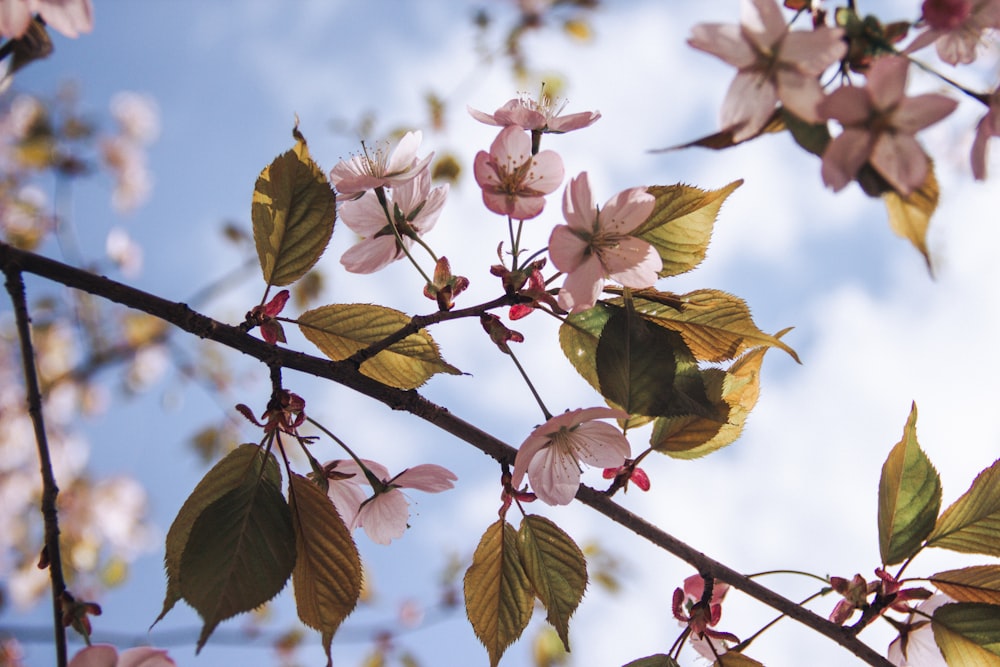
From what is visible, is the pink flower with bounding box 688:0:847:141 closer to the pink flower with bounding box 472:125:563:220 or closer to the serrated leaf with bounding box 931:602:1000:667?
the pink flower with bounding box 472:125:563:220

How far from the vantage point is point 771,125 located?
0.54 meters

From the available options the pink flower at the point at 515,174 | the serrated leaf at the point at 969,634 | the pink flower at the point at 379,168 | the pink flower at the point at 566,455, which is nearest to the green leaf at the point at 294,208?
the pink flower at the point at 379,168

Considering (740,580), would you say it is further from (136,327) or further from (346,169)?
(136,327)

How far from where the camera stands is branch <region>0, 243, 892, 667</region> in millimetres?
629

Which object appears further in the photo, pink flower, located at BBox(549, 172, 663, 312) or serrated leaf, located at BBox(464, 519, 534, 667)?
serrated leaf, located at BBox(464, 519, 534, 667)

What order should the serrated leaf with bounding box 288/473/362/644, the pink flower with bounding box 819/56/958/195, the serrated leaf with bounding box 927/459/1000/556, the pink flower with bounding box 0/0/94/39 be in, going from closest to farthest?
the pink flower with bounding box 819/56/958/195 < the pink flower with bounding box 0/0/94/39 < the serrated leaf with bounding box 288/473/362/644 < the serrated leaf with bounding box 927/459/1000/556

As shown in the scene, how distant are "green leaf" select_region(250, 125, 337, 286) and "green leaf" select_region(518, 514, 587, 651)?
15.0 inches

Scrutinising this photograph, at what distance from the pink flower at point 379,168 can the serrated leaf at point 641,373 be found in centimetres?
28

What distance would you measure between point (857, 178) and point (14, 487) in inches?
161

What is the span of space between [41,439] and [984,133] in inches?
31.1

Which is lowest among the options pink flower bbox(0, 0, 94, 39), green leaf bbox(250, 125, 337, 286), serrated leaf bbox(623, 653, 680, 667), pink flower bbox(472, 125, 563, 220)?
serrated leaf bbox(623, 653, 680, 667)

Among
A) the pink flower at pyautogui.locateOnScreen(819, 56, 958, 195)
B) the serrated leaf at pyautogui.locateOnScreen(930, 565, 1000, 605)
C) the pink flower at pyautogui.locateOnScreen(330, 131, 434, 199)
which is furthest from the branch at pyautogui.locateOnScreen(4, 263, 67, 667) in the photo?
the serrated leaf at pyautogui.locateOnScreen(930, 565, 1000, 605)

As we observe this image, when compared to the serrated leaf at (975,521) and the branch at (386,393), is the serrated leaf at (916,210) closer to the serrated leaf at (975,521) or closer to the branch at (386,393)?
the branch at (386,393)

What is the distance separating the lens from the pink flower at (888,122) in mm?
475
